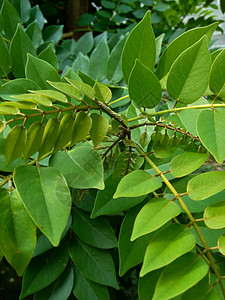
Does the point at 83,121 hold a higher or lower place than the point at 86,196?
higher

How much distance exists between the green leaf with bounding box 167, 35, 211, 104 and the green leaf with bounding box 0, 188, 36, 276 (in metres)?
0.15

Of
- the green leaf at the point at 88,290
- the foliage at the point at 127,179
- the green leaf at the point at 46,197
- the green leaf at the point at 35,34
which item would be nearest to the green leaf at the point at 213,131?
the foliage at the point at 127,179

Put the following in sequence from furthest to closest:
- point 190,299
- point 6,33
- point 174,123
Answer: point 6,33 < point 174,123 < point 190,299

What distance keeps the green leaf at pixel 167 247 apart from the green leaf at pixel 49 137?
10 cm

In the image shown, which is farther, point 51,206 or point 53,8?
point 53,8

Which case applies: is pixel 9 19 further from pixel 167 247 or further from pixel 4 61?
pixel 167 247

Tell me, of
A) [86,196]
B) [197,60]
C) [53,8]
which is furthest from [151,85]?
[53,8]

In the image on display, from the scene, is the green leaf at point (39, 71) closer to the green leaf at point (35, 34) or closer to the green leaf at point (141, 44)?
the green leaf at point (141, 44)

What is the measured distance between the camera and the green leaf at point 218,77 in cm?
25

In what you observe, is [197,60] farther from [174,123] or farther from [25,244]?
[25,244]

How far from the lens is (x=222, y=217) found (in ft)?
0.69

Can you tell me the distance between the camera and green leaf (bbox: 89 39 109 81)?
49 centimetres

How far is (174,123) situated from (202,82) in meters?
0.05

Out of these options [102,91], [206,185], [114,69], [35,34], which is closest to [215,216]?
[206,185]
